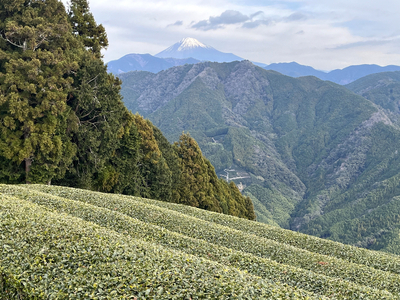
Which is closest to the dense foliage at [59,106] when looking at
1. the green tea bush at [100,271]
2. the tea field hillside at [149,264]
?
the tea field hillside at [149,264]

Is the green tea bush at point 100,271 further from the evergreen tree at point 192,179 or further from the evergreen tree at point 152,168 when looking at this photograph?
the evergreen tree at point 192,179

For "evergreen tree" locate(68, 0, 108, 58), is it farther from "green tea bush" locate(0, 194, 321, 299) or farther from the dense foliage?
"green tea bush" locate(0, 194, 321, 299)

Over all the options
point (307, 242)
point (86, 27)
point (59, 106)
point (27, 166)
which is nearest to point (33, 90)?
point (59, 106)

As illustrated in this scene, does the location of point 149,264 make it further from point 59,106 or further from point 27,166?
point 27,166

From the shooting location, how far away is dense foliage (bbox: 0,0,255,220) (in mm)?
29703

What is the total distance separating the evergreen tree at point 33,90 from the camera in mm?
29312

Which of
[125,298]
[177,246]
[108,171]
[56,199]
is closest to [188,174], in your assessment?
[108,171]

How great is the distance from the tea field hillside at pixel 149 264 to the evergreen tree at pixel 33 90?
33.5ft

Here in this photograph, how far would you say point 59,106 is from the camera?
31.1 metres

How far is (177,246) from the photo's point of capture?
58.0 feet

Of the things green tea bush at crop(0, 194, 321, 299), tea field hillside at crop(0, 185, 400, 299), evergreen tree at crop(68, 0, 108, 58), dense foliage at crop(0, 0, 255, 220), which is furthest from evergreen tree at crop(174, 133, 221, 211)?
green tea bush at crop(0, 194, 321, 299)

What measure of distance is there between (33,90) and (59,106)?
2.75 m

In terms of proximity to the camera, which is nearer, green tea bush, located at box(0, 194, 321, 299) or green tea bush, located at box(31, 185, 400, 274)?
green tea bush, located at box(0, 194, 321, 299)

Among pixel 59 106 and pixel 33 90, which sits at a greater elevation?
pixel 33 90
